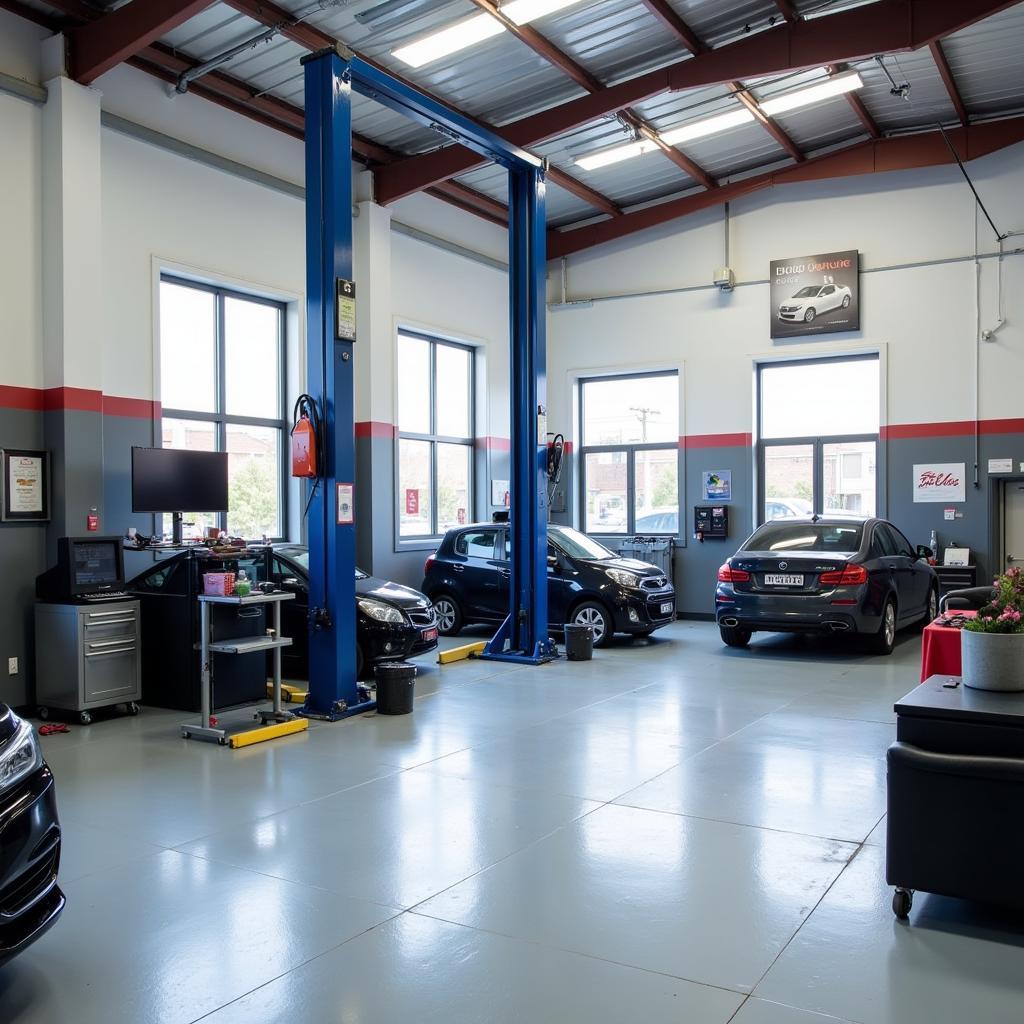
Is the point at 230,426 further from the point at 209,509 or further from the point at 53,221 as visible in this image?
the point at 53,221

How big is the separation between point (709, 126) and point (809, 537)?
5.01 metres

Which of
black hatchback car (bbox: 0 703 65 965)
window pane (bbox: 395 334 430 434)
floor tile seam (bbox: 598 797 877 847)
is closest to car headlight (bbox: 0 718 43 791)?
black hatchback car (bbox: 0 703 65 965)

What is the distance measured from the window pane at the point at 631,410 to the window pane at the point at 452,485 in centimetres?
206

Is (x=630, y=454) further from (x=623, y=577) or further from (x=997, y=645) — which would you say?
Result: (x=997, y=645)

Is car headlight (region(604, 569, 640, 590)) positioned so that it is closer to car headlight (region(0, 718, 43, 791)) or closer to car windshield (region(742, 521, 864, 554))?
car windshield (region(742, 521, 864, 554))

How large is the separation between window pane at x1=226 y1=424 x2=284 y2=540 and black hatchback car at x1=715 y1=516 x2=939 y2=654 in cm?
479

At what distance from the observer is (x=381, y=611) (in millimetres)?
7586

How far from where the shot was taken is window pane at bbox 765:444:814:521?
12219mm

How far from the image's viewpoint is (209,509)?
7793 mm

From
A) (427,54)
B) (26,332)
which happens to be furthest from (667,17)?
(26,332)

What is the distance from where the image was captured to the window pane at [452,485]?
12.4 metres

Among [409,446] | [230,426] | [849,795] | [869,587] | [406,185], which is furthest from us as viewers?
[409,446]

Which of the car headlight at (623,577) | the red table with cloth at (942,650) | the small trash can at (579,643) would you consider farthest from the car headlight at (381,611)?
the red table with cloth at (942,650)

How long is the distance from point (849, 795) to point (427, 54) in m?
7.36
